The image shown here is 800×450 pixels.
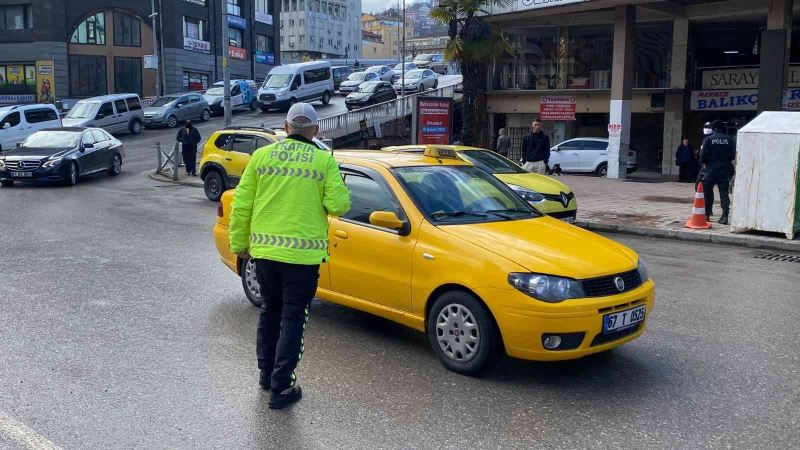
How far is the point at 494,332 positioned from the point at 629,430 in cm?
109

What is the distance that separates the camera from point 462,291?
203 inches

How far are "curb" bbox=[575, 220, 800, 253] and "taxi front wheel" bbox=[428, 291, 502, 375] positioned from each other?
7807mm

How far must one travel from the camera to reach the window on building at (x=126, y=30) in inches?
1950

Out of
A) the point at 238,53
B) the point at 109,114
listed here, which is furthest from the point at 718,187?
the point at 238,53

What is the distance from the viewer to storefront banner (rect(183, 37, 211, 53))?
173 ft

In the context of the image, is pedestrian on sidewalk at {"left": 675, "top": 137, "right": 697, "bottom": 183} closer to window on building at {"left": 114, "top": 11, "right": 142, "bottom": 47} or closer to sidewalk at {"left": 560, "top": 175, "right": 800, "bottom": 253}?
sidewalk at {"left": 560, "top": 175, "right": 800, "bottom": 253}

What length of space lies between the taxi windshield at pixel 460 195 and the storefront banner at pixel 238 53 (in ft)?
182

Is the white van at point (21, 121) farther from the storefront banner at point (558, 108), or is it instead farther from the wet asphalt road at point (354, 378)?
the wet asphalt road at point (354, 378)

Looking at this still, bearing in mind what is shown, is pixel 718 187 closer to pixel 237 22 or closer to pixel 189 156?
pixel 189 156

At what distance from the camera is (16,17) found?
47.8 meters

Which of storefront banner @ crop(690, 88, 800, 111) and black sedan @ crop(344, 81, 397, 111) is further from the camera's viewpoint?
black sedan @ crop(344, 81, 397, 111)

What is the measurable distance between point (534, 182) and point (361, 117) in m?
20.5

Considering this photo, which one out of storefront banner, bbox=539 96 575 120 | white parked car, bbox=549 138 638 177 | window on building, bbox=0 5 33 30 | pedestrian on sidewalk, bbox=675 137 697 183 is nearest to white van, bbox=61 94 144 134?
storefront banner, bbox=539 96 575 120

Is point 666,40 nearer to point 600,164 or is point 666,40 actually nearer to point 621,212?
point 600,164
